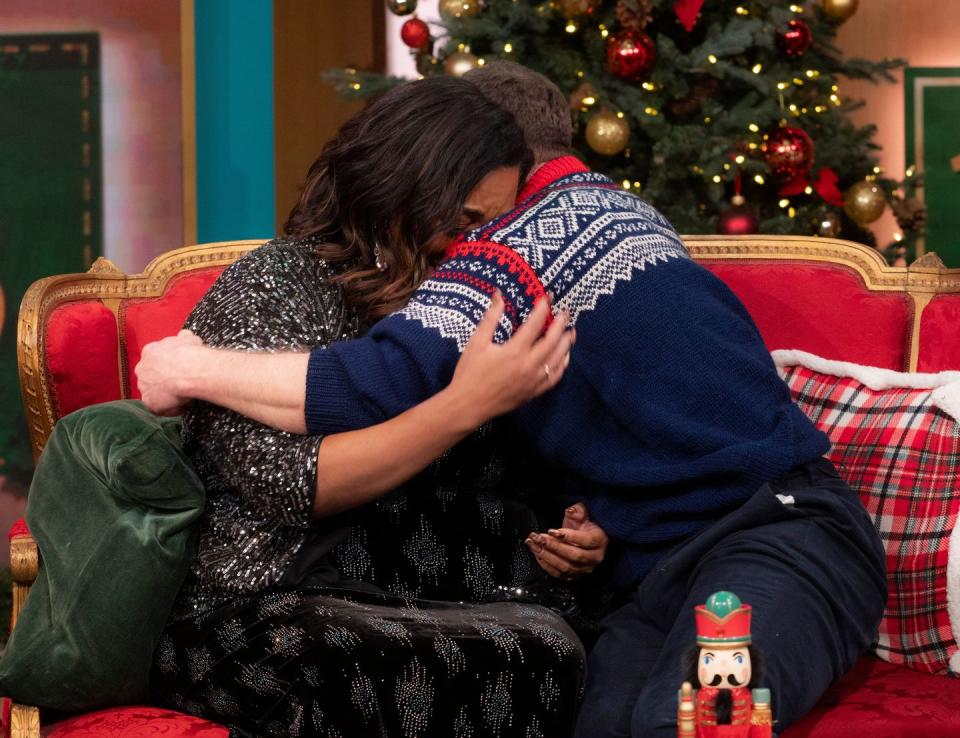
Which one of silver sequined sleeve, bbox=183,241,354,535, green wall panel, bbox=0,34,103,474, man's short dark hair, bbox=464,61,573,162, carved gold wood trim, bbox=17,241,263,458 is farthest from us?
green wall panel, bbox=0,34,103,474

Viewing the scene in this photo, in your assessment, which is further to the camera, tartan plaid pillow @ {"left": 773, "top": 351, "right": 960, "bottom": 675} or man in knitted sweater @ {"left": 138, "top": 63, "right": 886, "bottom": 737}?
tartan plaid pillow @ {"left": 773, "top": 351, "right": 960, "bottom": 675}

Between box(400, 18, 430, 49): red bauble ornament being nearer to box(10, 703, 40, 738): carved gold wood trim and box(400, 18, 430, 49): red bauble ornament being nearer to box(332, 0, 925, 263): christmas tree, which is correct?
box(332, 0, 925, 263): christmas tree

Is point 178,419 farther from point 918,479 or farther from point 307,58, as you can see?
point 307,58

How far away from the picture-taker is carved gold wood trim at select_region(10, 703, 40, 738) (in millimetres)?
1903

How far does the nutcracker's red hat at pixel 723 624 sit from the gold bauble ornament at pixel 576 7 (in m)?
3.09

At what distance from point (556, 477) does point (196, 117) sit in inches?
131

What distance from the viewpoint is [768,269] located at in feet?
9.04

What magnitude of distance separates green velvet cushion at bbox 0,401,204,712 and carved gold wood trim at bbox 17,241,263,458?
74 centimetres

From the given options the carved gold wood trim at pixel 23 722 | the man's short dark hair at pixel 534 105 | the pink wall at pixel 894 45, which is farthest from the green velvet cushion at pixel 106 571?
the pink wall at pixel 894 45

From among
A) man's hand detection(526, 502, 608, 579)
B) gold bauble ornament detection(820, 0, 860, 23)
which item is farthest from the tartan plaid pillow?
gold bauble ornament detection(820, 0, 860, 23)

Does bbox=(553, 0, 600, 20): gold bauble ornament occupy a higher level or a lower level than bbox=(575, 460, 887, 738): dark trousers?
higher

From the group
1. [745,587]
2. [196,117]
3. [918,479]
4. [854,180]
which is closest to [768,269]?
[918,479]

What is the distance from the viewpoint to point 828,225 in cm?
427

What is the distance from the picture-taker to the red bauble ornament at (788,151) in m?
4.02
